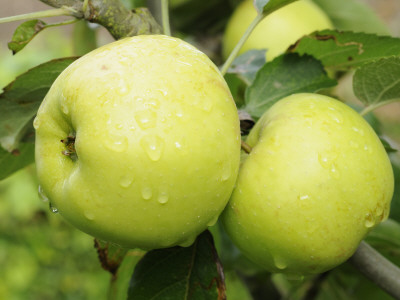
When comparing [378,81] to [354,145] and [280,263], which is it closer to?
[354,145]

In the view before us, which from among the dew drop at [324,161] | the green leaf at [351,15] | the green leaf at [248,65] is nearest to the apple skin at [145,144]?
the dew drop at [324,161]

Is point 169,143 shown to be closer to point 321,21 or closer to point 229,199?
point 229,199

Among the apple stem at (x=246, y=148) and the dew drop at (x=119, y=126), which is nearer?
the dew drop at (x=119, y=126)

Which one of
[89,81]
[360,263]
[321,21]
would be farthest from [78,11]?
[321,21]

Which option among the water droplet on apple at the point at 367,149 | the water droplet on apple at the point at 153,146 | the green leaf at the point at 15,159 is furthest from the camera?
the green leaf at the point at 15,159

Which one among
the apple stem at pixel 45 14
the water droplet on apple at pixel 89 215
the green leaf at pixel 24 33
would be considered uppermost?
the apple stem at pixel 45 14

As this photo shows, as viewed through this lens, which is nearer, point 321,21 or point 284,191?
point 284,191

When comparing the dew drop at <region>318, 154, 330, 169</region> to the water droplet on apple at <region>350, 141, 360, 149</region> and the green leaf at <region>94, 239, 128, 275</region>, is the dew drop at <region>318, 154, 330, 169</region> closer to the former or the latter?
the water droplet on apple at <region>350, 141, 360, 149</region>

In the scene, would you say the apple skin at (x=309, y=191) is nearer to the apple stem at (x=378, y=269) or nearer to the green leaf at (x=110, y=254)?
the apple stem at (x=378, y=269)
